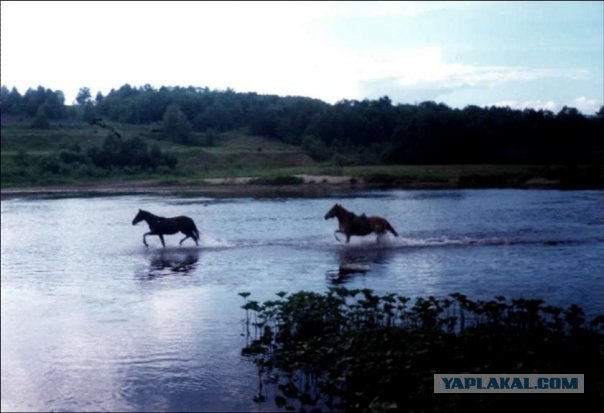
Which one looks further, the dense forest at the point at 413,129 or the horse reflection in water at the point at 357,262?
the dense forest at the point at 413,129

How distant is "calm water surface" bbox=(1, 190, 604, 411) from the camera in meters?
→ 7.20

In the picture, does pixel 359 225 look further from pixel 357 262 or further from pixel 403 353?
pixel 403 353

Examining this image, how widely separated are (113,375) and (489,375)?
3761 mm

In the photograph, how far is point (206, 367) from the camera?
25.1 feet

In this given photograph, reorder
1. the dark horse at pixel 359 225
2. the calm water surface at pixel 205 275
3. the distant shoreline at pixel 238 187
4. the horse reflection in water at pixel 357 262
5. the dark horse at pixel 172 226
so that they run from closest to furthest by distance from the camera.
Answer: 1. the calm water surface at pixel 205 275
2. the horse reflection in water at pixel 357 262
3. the dark horse at pixel 359 225
4. the dark horse at pixel 172 226
5. the distant shoreline at pixel 238 187

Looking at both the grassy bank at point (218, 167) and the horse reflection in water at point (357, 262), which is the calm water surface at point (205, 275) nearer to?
the horse reflection in water at point (357, 262)

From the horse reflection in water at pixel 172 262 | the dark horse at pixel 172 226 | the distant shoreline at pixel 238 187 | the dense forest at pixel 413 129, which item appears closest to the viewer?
the dense forest at pixel 413 129

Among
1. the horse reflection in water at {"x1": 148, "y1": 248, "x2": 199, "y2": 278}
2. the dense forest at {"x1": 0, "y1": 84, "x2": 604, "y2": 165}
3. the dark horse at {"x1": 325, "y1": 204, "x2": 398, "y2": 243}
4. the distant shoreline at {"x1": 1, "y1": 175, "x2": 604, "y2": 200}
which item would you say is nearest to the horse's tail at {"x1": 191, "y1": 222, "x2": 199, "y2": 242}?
the horse reflection in water at {"x1": 148, "y1": 248, "x2": 199, "y2": 278}

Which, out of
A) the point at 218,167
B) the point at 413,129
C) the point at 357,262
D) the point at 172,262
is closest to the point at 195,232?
the point at 172,262

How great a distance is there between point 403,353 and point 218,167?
2453 centimetres

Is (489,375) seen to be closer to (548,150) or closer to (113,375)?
(113,375)

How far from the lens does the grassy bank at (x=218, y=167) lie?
17.0 meters

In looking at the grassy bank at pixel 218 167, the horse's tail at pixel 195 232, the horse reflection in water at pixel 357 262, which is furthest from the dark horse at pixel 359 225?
the horse's tail at pixel 195 232

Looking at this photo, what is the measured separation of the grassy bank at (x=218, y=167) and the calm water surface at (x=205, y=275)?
44.0 inches
